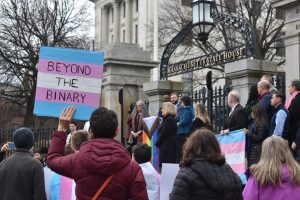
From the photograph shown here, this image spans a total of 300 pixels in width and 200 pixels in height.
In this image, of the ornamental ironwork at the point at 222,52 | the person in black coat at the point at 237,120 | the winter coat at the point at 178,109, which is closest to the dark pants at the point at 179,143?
the winter coat at the point at 178,109

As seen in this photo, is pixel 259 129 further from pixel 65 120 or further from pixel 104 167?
pixel 104 167

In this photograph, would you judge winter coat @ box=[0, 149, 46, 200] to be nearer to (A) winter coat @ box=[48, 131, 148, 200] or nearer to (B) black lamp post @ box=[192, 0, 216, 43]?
(A) winter coat @ box=[48, 131, 148, 200]

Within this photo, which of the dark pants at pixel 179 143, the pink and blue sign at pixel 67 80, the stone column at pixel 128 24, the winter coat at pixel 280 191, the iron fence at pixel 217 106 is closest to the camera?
the winter coat at pixel 280 191

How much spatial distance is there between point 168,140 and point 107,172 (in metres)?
6.90

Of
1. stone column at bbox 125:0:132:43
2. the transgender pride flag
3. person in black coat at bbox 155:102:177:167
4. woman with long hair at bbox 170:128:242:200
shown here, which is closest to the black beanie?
woman with long hair at bbox 170:128:242:200

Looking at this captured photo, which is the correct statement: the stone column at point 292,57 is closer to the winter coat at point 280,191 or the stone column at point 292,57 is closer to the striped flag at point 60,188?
the striped flag at point 60,188

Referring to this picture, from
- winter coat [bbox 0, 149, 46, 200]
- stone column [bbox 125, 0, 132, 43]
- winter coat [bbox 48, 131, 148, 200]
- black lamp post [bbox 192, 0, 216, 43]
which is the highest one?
stone column [bbox 125, 0, 132, 43]

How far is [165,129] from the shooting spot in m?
11.0

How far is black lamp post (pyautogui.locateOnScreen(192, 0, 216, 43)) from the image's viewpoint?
13.7 m

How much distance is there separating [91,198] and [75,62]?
118 inches

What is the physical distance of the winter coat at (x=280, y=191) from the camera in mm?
4652

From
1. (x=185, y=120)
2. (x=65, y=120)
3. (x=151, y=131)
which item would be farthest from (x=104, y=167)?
(x=151, y=131)

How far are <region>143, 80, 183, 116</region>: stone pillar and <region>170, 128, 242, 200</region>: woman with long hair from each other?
10.7 meters

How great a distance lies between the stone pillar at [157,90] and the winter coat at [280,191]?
10.4 metres
